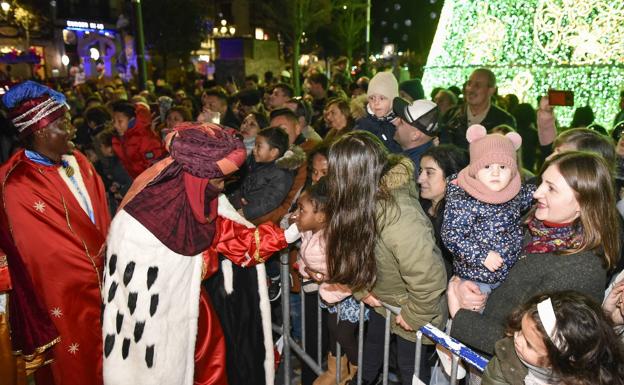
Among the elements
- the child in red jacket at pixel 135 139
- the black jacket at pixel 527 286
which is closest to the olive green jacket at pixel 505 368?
the black jacket at pixel 527 286

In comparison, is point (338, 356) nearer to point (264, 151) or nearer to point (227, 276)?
point (227, 276)

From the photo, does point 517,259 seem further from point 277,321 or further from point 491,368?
point 277,321

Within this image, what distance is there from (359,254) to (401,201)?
41cm

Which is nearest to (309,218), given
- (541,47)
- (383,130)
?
(383,130)

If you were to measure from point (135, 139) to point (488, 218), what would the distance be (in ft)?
16.9

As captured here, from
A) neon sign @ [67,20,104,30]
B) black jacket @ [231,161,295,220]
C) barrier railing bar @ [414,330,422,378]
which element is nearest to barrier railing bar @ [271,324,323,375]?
barrier railing bar @ [414,330,422,378]

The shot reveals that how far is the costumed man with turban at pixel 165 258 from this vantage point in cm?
277

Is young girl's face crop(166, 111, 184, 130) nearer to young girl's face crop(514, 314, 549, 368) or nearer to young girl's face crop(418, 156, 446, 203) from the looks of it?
young girl's face crop(418, 156, 446, 203)

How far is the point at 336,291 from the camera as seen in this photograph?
3.19 m

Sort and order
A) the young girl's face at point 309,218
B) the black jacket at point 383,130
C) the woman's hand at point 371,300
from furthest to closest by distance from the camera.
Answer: the black jacket at point 383,130 < the young girl's face at point 309,218 < the woman's hand at point 371,300

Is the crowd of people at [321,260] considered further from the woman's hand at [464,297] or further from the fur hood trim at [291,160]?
the fur hood trim at [291,160]

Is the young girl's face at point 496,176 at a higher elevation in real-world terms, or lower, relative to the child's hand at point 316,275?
higher

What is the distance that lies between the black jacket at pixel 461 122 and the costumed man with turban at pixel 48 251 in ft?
14.8

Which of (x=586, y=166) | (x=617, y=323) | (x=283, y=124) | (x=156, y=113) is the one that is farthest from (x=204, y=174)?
(x=156, y=113)
